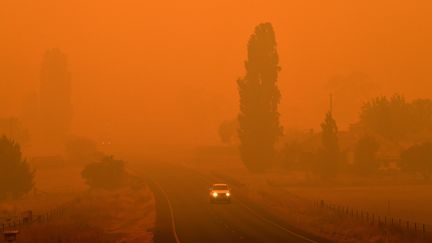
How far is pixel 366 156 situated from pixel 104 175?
3746cm

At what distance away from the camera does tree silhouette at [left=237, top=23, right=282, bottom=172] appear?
8369 cm

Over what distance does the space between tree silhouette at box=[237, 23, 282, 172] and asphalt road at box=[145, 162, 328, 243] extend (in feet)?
58.9

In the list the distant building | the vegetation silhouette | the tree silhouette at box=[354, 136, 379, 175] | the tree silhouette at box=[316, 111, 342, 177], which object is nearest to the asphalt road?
the tree silhouette at box=[316, 111, 342, 177]

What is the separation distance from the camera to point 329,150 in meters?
75.8

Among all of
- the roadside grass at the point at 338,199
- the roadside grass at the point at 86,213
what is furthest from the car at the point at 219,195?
the roadside grass at the point at 86,213

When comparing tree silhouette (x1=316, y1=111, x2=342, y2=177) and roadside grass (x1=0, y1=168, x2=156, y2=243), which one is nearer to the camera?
roadside grass (x1=0, y1=168, x2=156, y2=243)

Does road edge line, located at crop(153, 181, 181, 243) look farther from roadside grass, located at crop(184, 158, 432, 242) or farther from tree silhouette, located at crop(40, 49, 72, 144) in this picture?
tree silhouette, located at crop(40, 49, 72, 144)

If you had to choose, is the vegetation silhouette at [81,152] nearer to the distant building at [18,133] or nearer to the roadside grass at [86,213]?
the roadside grass at [86,213]

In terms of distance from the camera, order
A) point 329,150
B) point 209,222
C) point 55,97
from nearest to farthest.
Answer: point 209,222
point 329,150
point 55,97

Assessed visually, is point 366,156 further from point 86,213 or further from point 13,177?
point 13,177

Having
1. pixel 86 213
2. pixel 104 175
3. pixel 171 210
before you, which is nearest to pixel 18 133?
pixel 104 175

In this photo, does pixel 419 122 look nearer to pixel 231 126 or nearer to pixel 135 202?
pixel 231 126

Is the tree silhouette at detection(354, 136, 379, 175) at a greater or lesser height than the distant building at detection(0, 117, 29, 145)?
lesser

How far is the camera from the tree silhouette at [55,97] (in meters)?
168
